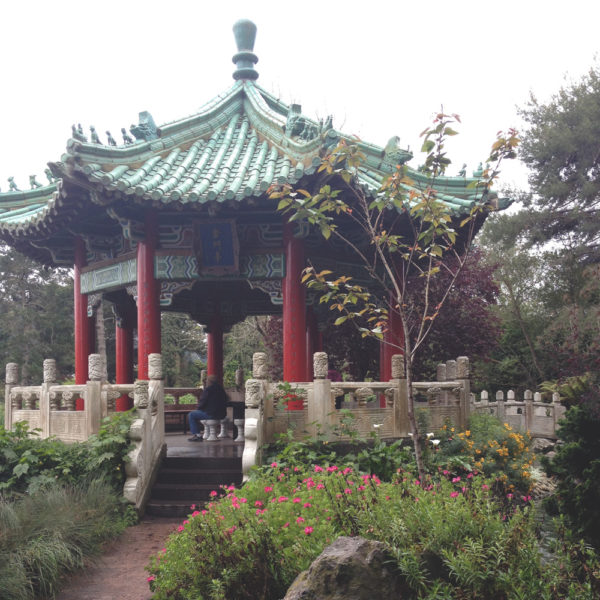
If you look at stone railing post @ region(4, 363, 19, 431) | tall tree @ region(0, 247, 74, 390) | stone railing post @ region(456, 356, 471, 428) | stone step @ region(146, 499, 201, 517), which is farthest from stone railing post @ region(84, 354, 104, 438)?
tall tree @ region(0, 247, 74, 390)

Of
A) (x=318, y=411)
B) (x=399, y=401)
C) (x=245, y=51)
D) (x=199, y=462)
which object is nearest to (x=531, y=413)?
(x=399, y=401)

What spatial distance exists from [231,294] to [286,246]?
17.6ft

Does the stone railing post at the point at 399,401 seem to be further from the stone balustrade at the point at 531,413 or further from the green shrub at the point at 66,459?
the stone balustrade at the point at 531,413

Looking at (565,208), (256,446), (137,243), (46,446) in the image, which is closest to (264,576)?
(256,446)

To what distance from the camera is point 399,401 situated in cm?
924

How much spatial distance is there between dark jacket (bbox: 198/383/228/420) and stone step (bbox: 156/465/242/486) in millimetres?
3253

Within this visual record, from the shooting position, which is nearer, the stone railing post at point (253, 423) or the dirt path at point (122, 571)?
the dirt path at point (122, 571)

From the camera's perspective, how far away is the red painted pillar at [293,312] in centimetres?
962

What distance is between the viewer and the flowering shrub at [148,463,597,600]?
12.0 feet

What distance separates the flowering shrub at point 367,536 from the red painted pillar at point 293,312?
13.2 feet

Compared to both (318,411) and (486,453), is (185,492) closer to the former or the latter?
(318,411)

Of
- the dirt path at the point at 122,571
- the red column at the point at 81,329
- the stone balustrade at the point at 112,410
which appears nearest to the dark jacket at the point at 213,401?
the red column at the point at 81,329

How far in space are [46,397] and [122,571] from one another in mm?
4172

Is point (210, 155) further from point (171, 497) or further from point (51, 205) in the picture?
point (171, 497)
